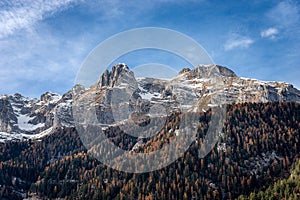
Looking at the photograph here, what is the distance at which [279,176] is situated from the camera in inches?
6555

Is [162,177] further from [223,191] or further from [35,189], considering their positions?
[35,189]

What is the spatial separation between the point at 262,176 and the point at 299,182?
1293 inches

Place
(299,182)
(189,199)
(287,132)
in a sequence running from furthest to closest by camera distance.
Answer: (287,132), (189,199), (299,182)

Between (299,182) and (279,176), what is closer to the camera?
(299,182)

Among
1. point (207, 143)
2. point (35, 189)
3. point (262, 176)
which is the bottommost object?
point (35, 189)

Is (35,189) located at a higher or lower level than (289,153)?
lower

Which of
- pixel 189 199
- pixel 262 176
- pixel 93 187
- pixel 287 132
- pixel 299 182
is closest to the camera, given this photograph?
pixel 299 182

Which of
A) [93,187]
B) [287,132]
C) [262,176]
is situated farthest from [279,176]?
[93,187]

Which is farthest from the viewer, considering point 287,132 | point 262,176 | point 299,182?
point 287,132

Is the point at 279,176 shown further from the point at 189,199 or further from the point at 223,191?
the point at 189,199

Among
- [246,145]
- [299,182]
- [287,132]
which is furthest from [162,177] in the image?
[287,132]

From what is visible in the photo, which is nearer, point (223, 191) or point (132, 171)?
point (223, 191)

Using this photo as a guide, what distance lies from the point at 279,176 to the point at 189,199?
41.2m

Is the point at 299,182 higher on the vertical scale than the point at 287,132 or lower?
lower
